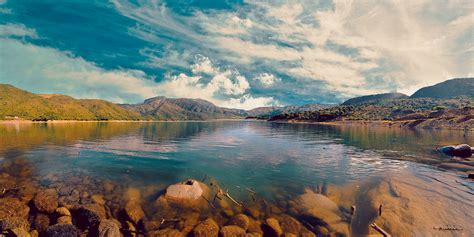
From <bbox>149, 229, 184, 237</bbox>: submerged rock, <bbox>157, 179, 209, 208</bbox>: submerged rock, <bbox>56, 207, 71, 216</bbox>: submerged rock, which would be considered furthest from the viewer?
<bbox>157, 179, 209, 208</bbox>: submerged rock

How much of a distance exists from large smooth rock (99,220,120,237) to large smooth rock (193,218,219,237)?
5.80 meters

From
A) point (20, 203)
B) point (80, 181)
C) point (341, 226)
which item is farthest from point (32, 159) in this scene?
point (341, 226)

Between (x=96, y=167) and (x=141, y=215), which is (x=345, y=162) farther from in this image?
(x=96, y=167)

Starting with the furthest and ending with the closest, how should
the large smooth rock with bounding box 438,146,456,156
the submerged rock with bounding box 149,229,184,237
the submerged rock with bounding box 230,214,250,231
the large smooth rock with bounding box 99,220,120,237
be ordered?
the large smooth rock with bounding box 438,146,456,156, the submerged rock with bounding box 230,214,250,231, the submerged rock with bounding box 149,229,184,237, the large smooth rock with bounding box 99,220,120,237

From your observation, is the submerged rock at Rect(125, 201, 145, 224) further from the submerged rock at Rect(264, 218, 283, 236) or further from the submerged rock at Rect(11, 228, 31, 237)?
the submerged rock at Rect(264, 218, 283, 236)

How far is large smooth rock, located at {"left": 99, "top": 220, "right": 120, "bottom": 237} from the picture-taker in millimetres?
15688

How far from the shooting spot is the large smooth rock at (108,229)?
15.7 meters

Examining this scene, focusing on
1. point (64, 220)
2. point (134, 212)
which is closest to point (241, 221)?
point (134, 212)

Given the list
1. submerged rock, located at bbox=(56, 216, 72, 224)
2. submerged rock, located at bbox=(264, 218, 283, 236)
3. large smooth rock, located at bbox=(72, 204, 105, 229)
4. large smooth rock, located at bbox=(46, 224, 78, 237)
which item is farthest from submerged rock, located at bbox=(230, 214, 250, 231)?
submerged rock, located at bbox=(56, 216, 72, 224)

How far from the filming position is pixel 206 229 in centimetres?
1711

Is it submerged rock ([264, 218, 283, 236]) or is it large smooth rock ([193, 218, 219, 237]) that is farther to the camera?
submerged rock ([264, 218, 283, 236])

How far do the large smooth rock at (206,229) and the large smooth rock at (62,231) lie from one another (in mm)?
8677

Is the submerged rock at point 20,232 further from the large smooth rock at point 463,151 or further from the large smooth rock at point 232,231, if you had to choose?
the large smooth rock at point 463,151

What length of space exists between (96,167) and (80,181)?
8.89m
